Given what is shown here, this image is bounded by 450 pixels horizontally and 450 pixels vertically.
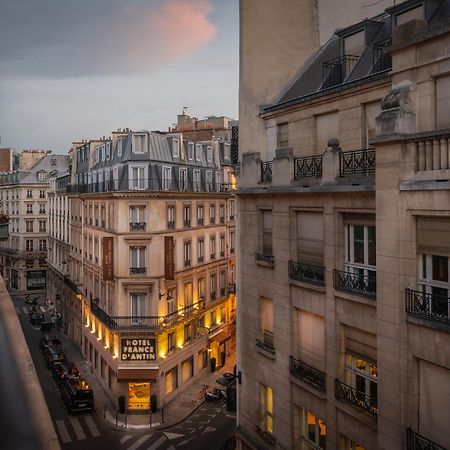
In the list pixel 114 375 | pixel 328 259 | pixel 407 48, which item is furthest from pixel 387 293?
pixel 114 375

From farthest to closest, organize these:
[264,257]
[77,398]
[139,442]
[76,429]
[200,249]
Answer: [200,249]
[77,398]
[76,429]
[139,442]
[264,257]

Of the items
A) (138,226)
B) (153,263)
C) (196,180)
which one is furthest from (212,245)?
(138,226)

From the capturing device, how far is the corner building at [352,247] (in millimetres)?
10789

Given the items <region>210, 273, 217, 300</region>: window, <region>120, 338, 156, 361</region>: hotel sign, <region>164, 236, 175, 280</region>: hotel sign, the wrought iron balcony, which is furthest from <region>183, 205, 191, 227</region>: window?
<region>120, 338, 156, 361</region>: hotel sign

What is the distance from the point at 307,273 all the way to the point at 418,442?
18.3 feet

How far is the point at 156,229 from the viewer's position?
128ft

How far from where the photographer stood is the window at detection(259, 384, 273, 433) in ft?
56.1

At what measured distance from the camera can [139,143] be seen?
138 feet

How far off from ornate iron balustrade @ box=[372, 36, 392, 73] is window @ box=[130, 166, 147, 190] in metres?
28.1

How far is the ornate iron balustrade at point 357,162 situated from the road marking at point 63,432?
26770 mm

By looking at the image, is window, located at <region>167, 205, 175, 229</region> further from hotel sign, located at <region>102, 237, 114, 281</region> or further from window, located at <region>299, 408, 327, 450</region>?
window, located at <region>299, 408, 327, 450</region>

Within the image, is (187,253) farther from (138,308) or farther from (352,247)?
(352,247)

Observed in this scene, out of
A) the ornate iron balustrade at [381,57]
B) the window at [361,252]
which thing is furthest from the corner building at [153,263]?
the ornate iron balustrade at [381,57]

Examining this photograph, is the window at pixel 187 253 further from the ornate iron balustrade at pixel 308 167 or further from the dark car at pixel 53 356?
the ornate iron balustrade at pixel 308 167
